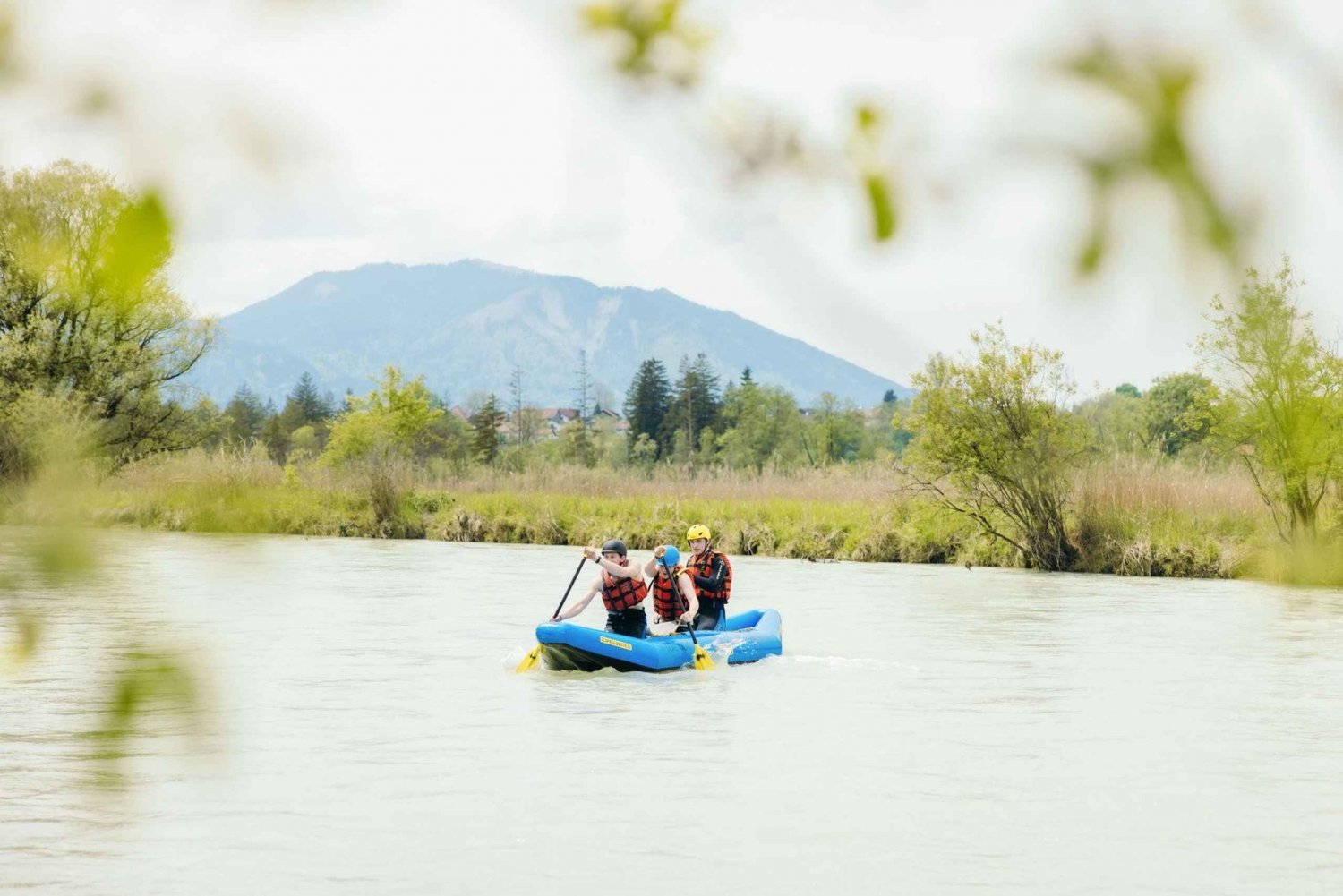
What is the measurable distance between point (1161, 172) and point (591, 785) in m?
7.99

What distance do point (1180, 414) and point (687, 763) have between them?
8200 millimetres

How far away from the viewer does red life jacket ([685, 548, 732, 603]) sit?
14.0 m

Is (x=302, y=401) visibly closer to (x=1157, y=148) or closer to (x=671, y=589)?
(x=1157, y=148)

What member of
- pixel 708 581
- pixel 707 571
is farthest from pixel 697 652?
pixel 707 571

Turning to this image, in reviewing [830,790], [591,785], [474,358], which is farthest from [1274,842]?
[474,358]

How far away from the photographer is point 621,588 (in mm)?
12688

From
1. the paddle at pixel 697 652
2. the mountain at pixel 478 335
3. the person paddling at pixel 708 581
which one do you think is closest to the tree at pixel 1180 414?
the mountain at pixel 478 335

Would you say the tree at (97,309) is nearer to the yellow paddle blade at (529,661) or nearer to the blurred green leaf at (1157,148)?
the blurred green leaf at (1157,148)

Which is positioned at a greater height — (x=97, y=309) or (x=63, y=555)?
(x=97, y=309)

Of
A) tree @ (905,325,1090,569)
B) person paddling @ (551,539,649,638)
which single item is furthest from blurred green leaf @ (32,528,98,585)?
tree @ (905,325,1090,569)

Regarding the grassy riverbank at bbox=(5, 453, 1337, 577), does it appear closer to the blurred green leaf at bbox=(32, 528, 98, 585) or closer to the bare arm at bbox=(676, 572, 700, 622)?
the bare arm at bbox=(676, 572, 700, 622)

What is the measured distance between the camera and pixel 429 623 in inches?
630

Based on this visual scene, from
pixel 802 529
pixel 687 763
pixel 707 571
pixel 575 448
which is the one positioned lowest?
pixel 687 763

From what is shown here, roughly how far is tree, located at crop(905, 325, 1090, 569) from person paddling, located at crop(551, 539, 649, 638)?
785 centimetres
